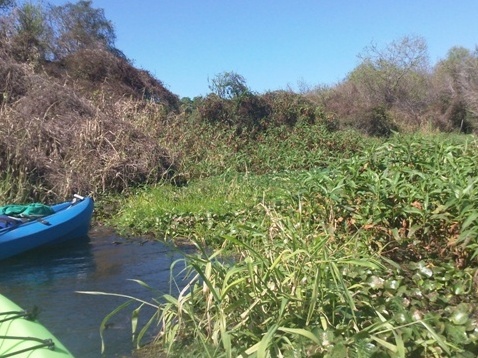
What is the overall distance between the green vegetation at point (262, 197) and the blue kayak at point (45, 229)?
1013 millimetres

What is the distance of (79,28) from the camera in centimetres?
3056

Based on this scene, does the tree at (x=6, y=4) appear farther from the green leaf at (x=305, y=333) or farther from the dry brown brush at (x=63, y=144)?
the green leaf at (x=305, y=333)

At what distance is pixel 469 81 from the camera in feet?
103

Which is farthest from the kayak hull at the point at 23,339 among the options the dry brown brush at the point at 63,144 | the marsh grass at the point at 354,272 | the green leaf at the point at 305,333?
the dry brown brush at the point at 63,144

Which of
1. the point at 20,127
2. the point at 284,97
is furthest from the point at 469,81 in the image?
the point at 20,127

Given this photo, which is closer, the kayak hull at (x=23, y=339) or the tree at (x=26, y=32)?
the kayak hull at (x=23, y=339)

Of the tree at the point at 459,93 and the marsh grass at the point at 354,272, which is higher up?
the tree at the point at 459,93

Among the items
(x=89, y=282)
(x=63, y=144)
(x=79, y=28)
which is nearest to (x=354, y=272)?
(x=89, y=282)

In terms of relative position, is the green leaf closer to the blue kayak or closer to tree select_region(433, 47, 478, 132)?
the blue kayak

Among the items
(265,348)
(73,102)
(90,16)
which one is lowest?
(265,348)

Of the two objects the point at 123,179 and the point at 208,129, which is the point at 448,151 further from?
the point at 208,129

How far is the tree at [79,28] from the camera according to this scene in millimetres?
26969

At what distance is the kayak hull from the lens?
11.5 ft

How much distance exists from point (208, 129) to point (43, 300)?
40.1 ft
